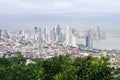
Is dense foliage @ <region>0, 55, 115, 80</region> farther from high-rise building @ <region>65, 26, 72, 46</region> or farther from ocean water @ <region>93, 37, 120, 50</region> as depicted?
high-rise building @ <region>65, 26, 72, 46</region>

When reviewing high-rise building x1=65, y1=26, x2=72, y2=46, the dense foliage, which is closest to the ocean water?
high-rise building x1=65, y1=26, x2=72, y2=46

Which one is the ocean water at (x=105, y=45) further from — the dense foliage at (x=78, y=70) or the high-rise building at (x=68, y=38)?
the dense foliage at (x=78, y=70)

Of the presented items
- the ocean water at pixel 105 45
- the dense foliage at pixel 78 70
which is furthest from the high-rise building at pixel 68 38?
the dense foliage at pixel 78 70

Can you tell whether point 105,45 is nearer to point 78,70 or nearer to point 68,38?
point 68,38

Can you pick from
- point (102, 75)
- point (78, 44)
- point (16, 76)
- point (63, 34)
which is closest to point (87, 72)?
point (102, 75)

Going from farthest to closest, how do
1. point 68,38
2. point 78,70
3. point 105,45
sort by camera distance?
point 68,38
point 105,45
point 78,70

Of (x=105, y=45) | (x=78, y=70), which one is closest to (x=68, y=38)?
(x=105, y=45)

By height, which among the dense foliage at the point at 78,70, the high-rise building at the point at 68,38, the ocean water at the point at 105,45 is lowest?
the ocean water at the point at 105,45

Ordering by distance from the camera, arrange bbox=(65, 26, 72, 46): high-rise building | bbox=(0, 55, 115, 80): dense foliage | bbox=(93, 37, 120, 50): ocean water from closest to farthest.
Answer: bbox=(0, 55, 115, 80): dense foliage, bbox=(93, 37, 120, 50): ocean water, bbox=(65, 26, 72, 46): high-rise building

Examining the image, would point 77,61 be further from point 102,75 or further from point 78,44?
point 78,44

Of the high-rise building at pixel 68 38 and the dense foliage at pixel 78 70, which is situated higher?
the dense foliage at pixel 78 70

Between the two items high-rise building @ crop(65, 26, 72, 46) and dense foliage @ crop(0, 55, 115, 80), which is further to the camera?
high-rise building @ crop(65, 26, 72, 46)
